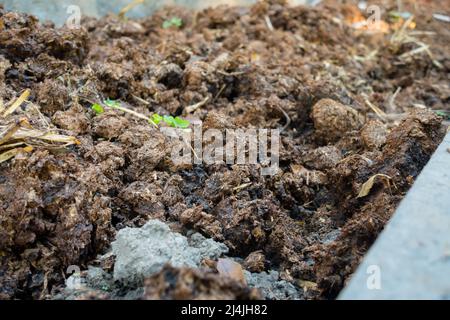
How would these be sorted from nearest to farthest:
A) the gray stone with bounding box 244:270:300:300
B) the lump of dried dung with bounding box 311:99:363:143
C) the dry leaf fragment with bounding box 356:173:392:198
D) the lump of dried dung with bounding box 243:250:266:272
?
the gray stone with bounding box 244:270:300:300 → the lump of dried dung with bounding box 243:250:266:272 → the dry leaf fragment with bounding box 356:173:392:198 → the lump of dried dung with bounding box 311:99:363:143

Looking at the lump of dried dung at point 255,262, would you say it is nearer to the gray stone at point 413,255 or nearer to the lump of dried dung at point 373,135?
the gray stone at point 413,255

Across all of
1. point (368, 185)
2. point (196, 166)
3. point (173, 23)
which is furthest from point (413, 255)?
point (173, 23)

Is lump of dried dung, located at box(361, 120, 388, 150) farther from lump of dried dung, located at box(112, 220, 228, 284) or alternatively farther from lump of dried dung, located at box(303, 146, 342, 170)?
lump of dried dung, located at box(112, 220, 228, 284)

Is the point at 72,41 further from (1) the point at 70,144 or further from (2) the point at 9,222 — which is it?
(2) the point at 9,222

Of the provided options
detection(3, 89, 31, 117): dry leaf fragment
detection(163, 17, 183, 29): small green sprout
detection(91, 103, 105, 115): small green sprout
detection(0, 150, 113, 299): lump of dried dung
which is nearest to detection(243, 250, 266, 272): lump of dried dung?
detection(0, 150, 113, 299): lump of dried dung

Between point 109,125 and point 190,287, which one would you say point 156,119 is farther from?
point 190,287
